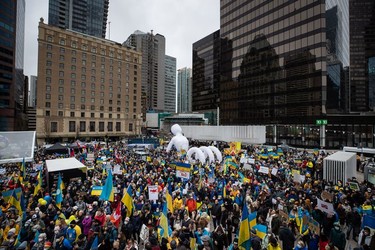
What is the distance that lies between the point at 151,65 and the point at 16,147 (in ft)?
509

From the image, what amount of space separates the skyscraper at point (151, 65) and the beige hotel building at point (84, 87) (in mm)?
81116

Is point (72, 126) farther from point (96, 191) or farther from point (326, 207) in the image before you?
point (326, 207)

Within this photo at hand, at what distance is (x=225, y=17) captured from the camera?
213 ft

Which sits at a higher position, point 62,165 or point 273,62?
point 273,62

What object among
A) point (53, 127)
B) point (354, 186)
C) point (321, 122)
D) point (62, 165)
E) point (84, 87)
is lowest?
point (354, 186)

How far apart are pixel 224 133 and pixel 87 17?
126 meters

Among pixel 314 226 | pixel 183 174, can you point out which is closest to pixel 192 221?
pixel 314 226

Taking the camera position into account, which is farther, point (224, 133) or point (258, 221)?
point (224, 133)

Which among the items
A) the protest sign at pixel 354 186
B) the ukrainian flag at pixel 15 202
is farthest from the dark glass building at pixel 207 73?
the ukrainian flag at pixel 15 202

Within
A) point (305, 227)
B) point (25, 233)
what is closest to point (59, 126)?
point (25, 233)

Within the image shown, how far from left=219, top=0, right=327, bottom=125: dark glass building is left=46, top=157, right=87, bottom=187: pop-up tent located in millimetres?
42384

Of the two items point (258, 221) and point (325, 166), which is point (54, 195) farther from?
point (325, 166)

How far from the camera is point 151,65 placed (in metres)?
165

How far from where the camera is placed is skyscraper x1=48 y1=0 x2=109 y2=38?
120 m
